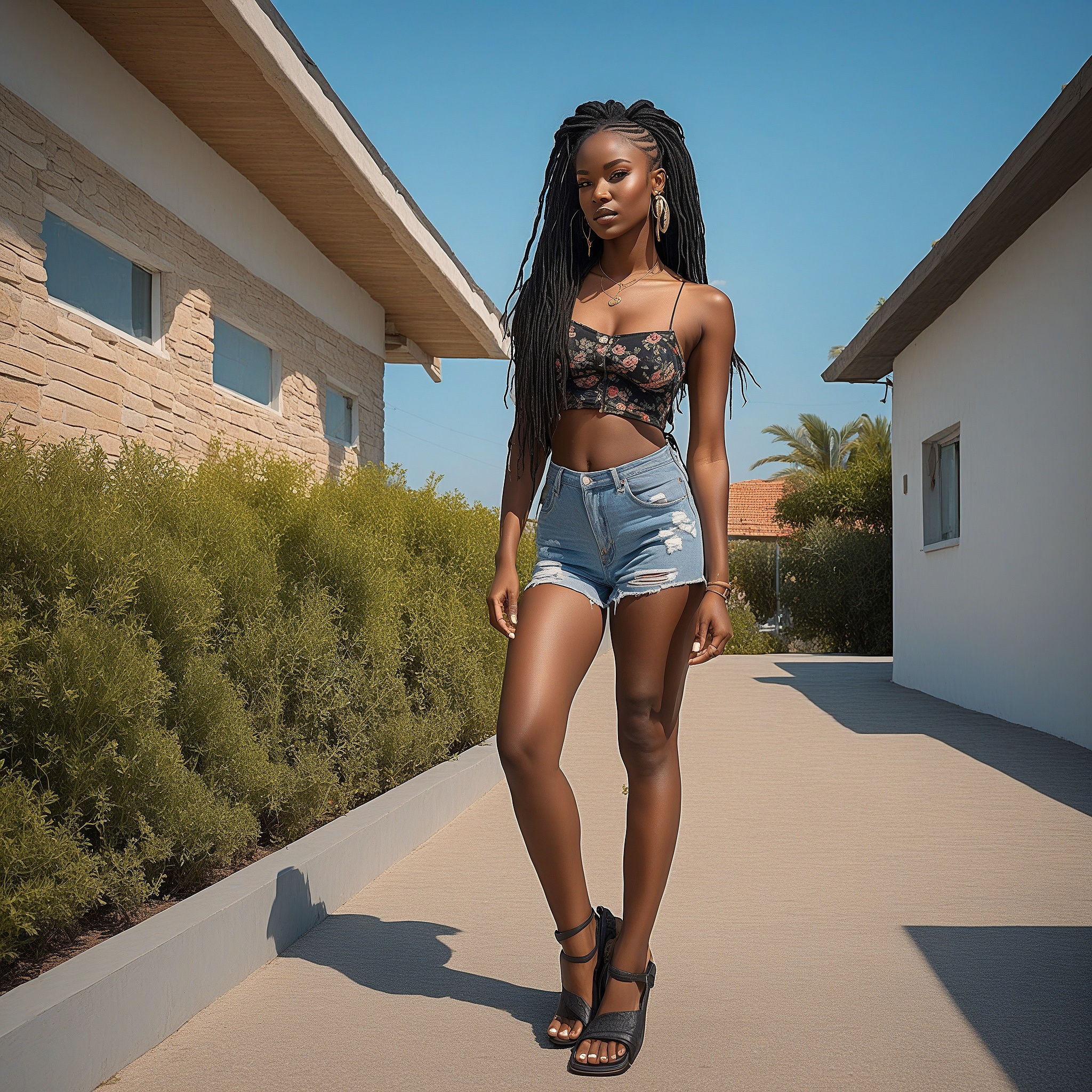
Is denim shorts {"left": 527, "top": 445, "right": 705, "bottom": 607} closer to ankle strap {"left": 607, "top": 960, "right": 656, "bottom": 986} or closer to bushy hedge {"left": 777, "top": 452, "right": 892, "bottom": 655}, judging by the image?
ankle strap {"left": 607, "top": 960, "right": 656, "bottom": 986}

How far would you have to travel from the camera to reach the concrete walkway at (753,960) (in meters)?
2.52

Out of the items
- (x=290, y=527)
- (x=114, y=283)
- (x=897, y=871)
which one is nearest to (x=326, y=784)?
(x=290, y=527)

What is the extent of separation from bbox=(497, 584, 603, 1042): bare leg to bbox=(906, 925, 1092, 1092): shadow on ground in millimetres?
986

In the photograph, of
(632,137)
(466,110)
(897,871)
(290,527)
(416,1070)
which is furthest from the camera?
(466,110)

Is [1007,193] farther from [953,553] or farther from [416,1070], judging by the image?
[416,1070]

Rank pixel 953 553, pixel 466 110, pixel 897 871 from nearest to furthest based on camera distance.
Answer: pixel 897 871 → pixel 466 110 → pixel 953 553

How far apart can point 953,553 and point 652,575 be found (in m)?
8.51

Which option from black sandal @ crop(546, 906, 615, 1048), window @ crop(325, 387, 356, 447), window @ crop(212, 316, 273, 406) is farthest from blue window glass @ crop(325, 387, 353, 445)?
black sandal @ crop(546, 906, 615, 1048)

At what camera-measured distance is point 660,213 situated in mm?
2996

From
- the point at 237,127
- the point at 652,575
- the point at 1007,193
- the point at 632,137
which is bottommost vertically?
the point at 652,575

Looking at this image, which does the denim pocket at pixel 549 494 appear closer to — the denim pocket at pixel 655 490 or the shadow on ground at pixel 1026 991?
the denim pocket at pixel 655 490

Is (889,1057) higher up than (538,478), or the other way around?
(538,478)

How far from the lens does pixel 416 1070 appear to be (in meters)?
2.51

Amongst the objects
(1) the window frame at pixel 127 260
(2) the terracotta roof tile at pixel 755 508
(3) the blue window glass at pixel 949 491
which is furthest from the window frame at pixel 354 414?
(2) the terracotta roof tile at pixel 755 508
